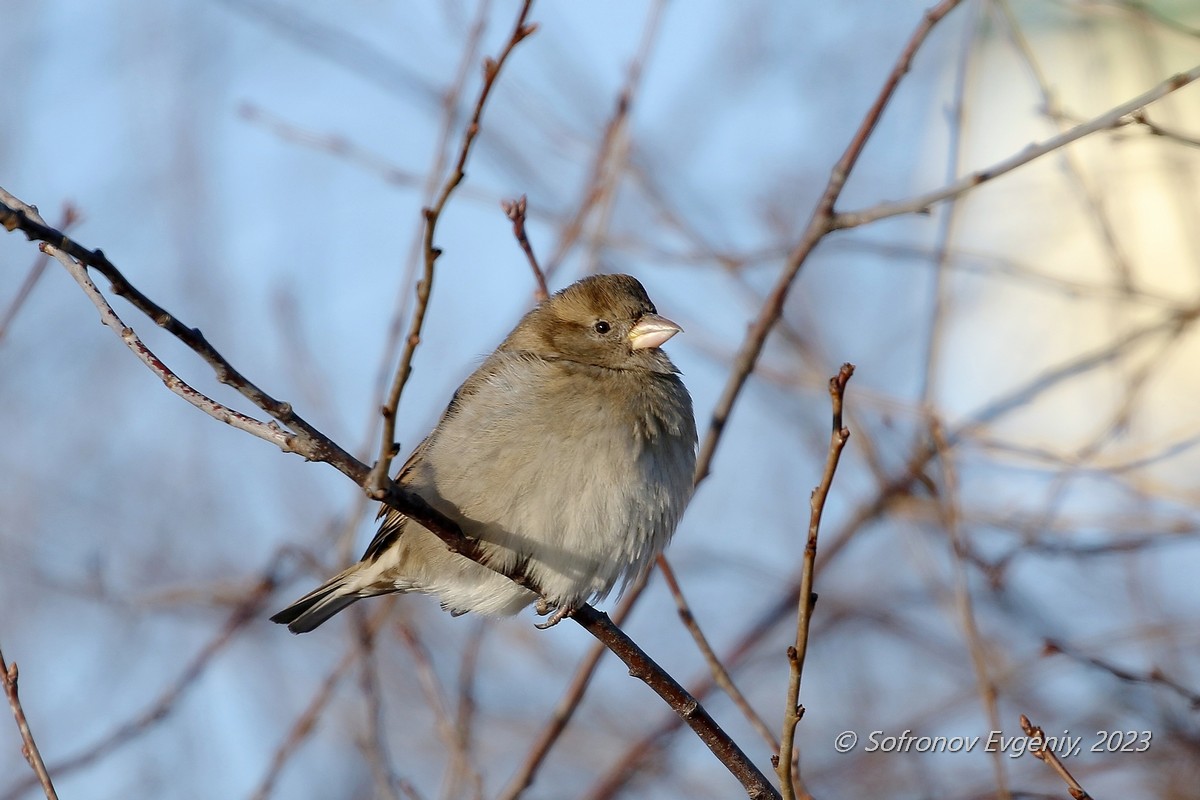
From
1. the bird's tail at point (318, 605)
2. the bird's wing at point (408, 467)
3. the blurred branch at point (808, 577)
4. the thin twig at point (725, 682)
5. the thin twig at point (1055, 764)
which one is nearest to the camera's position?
the blurred branch at point (808, 577)

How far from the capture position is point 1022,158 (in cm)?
349

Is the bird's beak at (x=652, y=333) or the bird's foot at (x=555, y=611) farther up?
the bird's beak at (x=652, y=333)

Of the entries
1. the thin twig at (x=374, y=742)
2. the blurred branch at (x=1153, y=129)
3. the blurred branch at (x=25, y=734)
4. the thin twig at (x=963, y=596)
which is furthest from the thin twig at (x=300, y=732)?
the blurred branch at (x=1153, y=129)

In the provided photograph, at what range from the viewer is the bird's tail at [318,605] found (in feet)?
14.7

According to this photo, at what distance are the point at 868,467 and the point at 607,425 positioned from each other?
168cm

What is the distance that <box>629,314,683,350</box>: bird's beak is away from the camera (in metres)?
4.64

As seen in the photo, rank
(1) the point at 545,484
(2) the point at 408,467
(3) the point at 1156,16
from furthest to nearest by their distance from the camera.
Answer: (2) the point at 408,467, (3) the point at 1156,16, (1) the point at 545,484

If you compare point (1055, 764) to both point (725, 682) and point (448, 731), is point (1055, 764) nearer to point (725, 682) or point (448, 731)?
point (725, 682)

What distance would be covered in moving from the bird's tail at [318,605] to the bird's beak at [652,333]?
133 cm

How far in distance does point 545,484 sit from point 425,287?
150 cm

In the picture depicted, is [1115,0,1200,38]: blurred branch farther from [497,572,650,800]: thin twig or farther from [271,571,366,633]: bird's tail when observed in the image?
[271,571,366,633]: bird's tail

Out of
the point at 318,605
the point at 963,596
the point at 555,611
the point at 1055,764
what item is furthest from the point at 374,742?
the point at 1055,764

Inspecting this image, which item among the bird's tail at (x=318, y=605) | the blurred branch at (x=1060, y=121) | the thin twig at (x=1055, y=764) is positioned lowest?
the thin twig at (x=1055, y=764)

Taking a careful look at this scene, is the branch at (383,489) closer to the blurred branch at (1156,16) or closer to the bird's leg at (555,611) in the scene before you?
the bird's leg at (555,611)
